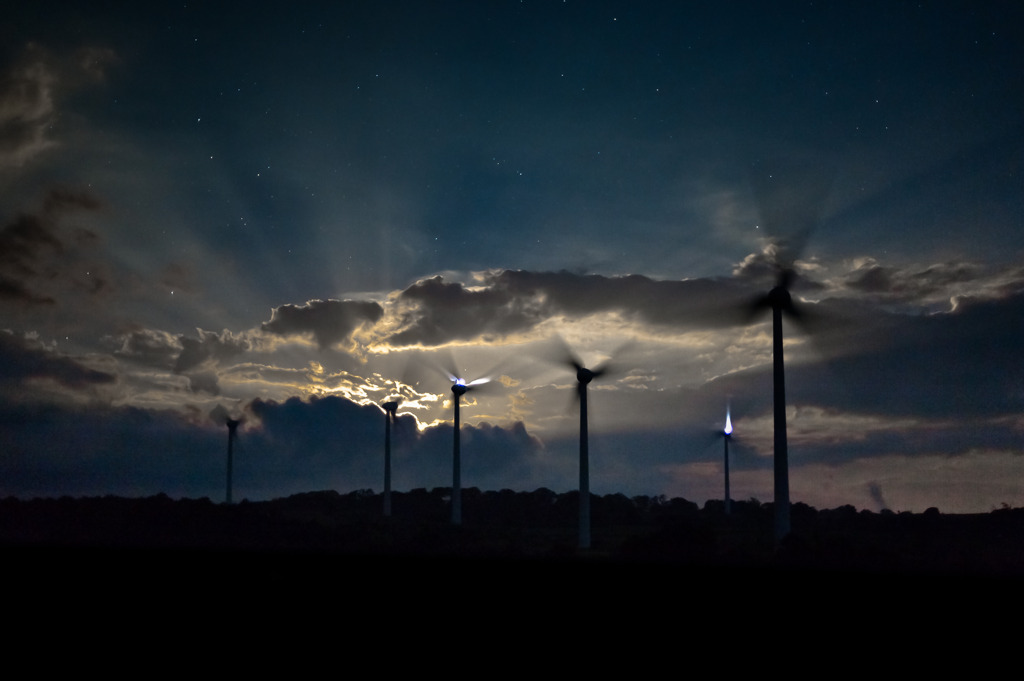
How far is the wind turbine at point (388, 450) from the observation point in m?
124

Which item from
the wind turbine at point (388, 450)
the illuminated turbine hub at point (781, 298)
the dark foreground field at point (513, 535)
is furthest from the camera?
the wind turbine at point (388, 450)

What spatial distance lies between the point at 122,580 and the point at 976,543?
80.7m

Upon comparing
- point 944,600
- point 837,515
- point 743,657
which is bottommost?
point 837,515

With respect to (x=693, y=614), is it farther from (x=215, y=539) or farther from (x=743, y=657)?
(x=215, y=539)

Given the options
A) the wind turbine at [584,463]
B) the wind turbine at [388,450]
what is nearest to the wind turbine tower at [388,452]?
the wind turbine at [388,450]

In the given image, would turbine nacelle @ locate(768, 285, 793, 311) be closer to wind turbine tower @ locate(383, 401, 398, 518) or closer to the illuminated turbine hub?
the illuminated turbine hub

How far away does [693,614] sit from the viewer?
11.6 meters

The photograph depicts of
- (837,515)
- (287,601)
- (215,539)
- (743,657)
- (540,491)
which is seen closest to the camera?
(743,657)

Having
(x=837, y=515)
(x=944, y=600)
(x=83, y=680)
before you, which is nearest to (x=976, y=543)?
(x=837, y=515)

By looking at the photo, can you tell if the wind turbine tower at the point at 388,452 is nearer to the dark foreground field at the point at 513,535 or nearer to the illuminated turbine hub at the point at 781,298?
the dark foreground field at the point at 513,535

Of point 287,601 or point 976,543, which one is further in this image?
point 976,543

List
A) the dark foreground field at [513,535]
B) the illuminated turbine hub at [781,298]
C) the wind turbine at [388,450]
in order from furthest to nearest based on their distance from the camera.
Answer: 1. the wind turbine at [388,450]
2. the illuminated turbine hub at [781,298]
3. the dark foreground field at [513,535]

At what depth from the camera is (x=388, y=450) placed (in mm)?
126562

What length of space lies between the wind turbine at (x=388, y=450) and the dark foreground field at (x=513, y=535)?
3.24 meters
